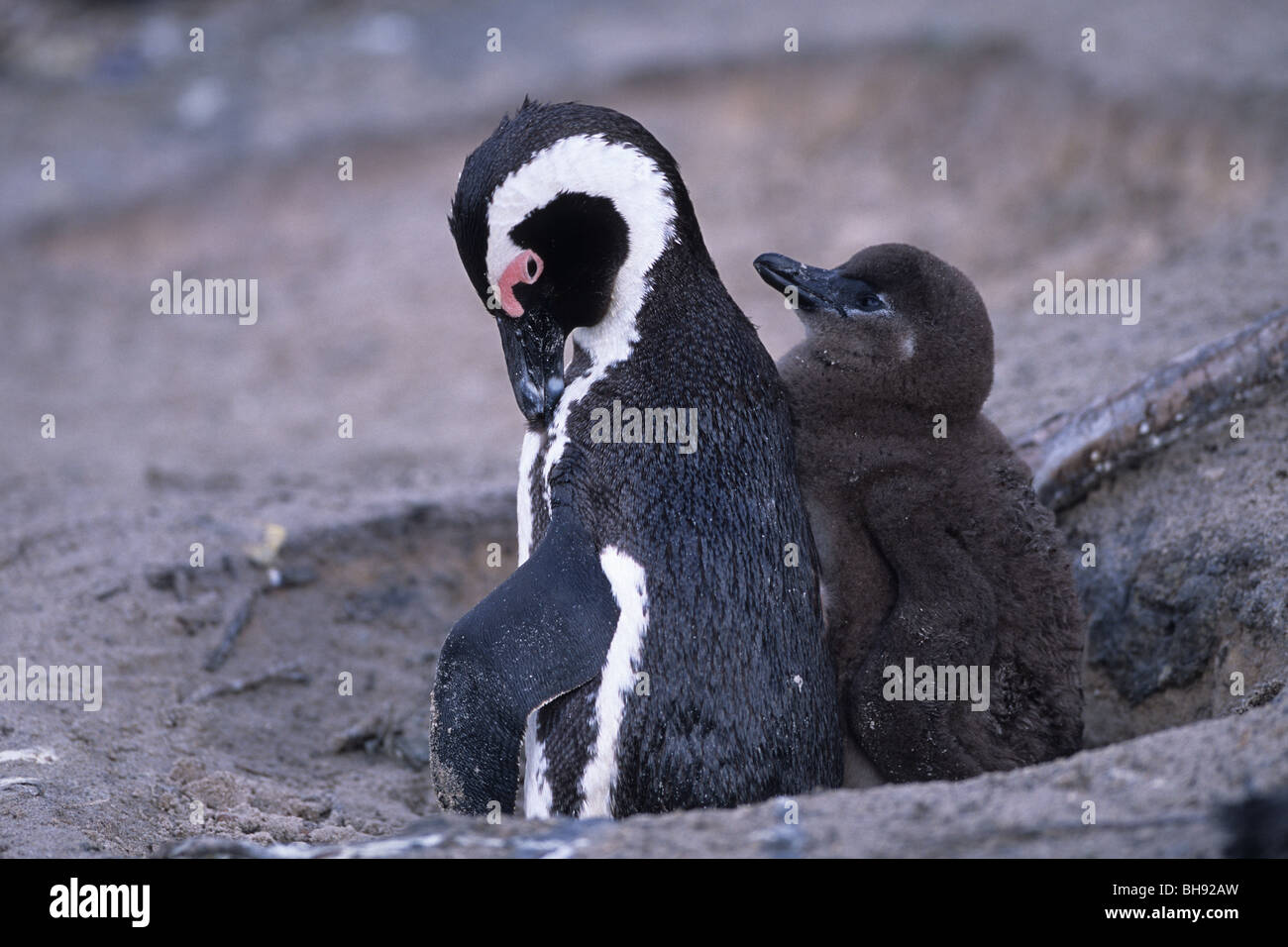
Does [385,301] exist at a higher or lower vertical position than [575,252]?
higher

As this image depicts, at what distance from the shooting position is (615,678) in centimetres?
287

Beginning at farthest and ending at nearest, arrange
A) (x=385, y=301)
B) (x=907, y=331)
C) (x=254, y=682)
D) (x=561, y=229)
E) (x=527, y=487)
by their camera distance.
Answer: (x=385, y=301)
(x=254, y=682)
(x=907, y=331)
(x=527, y=487)
(x=561, y=229)

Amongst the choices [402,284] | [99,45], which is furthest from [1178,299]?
[99,45]

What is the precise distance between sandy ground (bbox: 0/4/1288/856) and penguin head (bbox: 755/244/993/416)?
3.22 ft

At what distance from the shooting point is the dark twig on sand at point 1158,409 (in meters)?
3.89

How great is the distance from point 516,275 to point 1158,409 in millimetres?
2036

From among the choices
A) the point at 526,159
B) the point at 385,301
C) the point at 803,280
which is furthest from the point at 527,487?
the point at 385,301

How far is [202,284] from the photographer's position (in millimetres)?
9703

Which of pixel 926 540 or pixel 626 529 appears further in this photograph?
pixel 926 540

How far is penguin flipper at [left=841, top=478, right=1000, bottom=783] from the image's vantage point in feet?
9.95

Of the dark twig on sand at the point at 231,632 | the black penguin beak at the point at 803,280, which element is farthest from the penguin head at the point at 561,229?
the dark twig on sand at the point at 231,632

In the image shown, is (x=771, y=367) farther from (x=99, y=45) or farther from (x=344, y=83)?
(x=99, y=45)

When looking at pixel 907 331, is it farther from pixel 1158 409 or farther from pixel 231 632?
pixel 231 632

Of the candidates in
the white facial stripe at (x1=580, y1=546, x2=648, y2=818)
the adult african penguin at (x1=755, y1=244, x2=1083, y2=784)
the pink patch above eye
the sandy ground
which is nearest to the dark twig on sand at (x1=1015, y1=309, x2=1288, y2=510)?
the sandy ground
